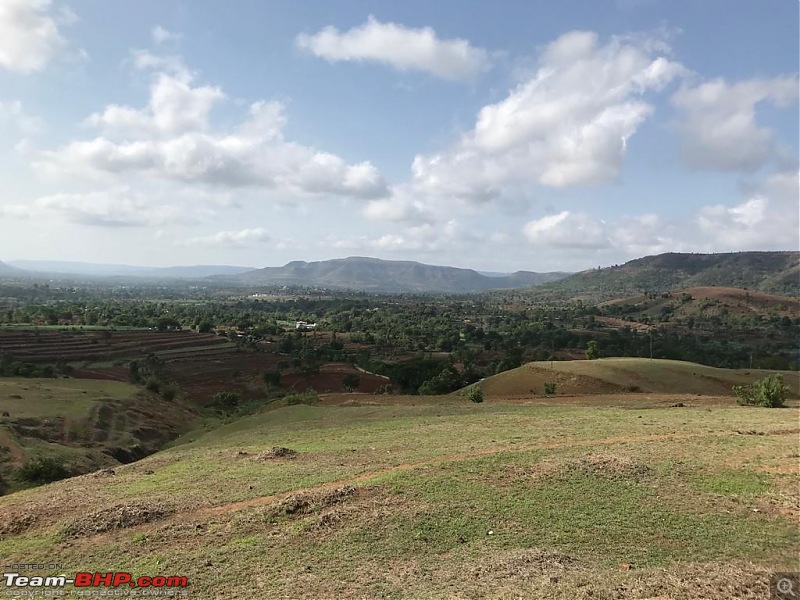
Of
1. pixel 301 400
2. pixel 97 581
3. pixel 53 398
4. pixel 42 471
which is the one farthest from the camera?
pixel 301 400

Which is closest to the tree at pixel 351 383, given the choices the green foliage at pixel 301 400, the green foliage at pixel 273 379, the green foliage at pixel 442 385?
the green foliage at pixel 273 379

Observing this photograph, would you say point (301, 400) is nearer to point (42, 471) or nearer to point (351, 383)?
point (351, 383)

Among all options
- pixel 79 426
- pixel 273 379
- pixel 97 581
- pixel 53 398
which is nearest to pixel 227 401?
pixel 273 379

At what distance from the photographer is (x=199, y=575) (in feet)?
39.6

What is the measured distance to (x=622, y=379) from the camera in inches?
2356

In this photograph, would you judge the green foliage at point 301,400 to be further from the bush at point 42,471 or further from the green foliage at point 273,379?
the green foliage at point 273,379

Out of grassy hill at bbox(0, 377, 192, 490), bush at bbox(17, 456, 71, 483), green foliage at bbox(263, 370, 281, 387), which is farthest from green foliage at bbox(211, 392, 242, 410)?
bush at bbox(17, 456, 71, 483)

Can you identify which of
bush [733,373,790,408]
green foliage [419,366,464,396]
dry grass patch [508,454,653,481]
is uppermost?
dry grass patch [508,454,653,481]

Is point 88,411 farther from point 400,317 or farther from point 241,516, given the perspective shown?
point 400,317

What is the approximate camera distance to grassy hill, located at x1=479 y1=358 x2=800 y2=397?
189ft

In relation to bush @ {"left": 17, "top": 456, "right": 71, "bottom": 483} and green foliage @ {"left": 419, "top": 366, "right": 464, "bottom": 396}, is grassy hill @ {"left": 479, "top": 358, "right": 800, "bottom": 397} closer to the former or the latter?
green foliage @ {"left": 419, "top": 366, "right": 464, "bottom": 396}

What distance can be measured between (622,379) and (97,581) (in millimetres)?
58762

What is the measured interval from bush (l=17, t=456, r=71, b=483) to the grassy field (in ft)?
20.2

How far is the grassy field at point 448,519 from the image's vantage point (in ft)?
38.0
